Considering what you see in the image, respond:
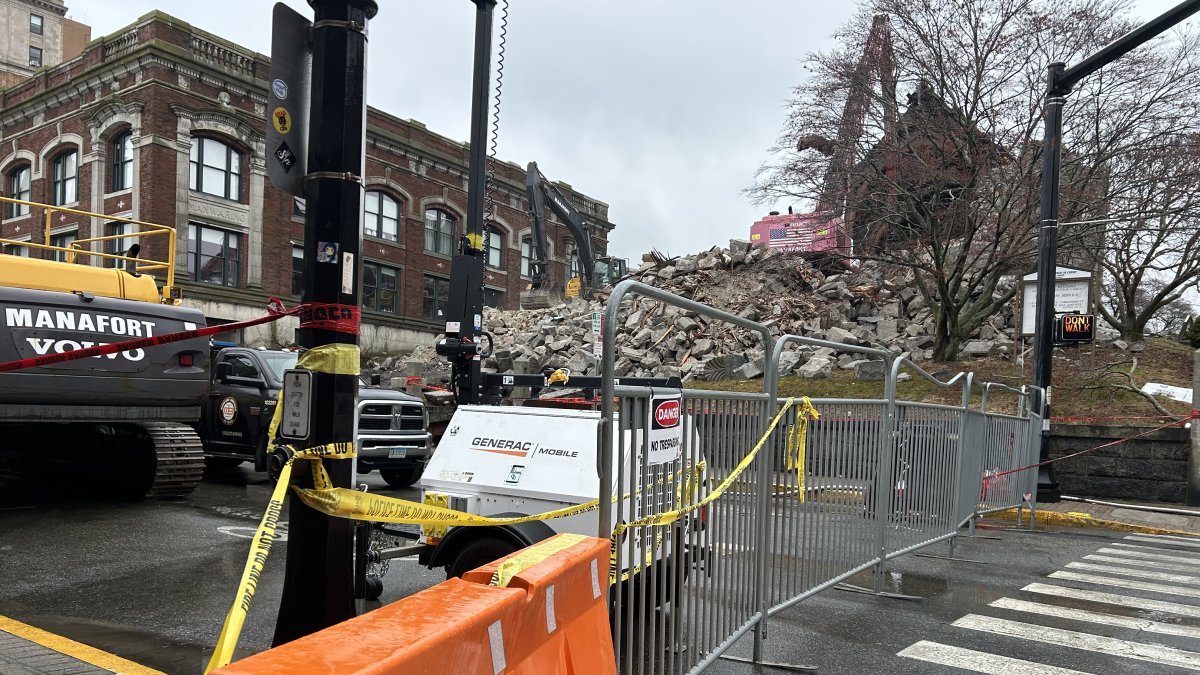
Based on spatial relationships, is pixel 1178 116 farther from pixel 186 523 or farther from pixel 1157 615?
pixel 186 523

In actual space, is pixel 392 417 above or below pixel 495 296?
below

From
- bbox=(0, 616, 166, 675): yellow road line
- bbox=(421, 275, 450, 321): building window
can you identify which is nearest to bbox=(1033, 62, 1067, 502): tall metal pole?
bbox=(0, 616, 166, 675): yellow road line

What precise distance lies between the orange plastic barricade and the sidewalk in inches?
444

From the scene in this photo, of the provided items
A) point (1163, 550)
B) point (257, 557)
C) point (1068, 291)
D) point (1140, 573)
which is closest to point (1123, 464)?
point (1068, 291)

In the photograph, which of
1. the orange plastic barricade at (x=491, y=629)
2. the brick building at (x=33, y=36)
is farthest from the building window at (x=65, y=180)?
the brick building at (x=33, y=36)

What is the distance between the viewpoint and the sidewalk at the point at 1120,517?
38.9ft

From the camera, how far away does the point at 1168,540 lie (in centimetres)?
1122

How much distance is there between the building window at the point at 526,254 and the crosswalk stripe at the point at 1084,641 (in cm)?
4414

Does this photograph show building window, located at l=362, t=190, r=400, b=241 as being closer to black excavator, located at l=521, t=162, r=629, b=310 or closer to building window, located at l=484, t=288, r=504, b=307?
building window, located at l=484, t=288, r=504, b=307

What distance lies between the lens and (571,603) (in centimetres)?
301

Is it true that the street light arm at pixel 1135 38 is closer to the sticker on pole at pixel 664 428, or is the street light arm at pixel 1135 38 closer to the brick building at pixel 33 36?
the sticker on pole at pixel 664 428

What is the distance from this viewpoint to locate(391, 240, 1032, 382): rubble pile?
2203 cm

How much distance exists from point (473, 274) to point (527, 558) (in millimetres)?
8514

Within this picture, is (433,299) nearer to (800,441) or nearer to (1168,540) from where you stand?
(1168,540)
